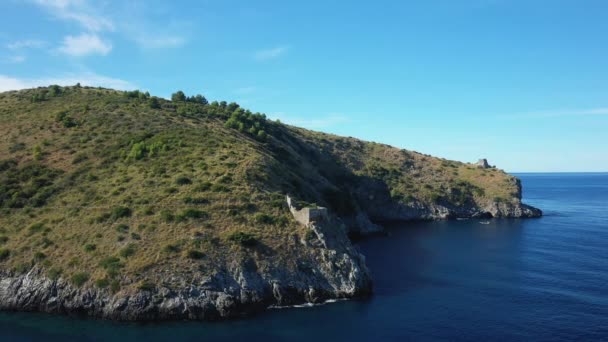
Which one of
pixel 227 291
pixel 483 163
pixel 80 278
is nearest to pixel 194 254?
pixel 227 291

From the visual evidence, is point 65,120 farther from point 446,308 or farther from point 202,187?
point 446,308

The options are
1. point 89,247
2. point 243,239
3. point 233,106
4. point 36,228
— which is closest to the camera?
point 89,247

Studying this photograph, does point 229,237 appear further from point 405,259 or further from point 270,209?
point 405,259

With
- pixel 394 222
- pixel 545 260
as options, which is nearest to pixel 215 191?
pixel 545 260

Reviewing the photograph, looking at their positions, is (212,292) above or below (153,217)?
below

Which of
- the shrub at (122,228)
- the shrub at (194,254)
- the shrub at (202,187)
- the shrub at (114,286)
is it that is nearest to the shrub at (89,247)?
the shrub at (122,228)

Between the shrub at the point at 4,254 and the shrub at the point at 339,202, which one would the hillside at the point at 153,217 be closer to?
the shrub at the point at 4,254
